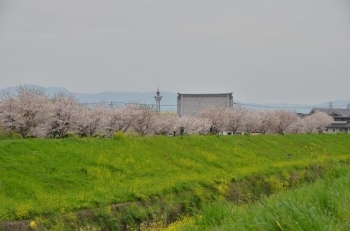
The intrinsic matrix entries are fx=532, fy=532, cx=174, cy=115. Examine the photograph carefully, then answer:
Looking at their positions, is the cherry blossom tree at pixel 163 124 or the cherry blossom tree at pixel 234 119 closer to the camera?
the cherry blossom tree at pixel 163 124

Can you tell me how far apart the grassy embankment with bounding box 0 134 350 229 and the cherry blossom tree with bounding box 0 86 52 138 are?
394 centimetres

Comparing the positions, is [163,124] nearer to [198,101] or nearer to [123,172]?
[198,101]

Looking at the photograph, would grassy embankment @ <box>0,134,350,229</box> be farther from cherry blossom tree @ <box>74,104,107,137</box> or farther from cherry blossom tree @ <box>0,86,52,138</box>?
cherry blossom tree @ <box>74,104,107,137</box>

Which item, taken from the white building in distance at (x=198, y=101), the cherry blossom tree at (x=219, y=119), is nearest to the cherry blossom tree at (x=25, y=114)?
the cherry blossom tree at (x=219, y=119)

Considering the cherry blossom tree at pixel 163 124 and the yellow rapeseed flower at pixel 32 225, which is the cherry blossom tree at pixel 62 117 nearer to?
the cherry blossom tree at pixel 163 124

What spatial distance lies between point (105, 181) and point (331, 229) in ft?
37.9

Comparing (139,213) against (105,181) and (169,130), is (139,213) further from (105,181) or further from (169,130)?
(169,130)

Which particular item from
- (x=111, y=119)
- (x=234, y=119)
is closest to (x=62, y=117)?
(x=111, y=119)

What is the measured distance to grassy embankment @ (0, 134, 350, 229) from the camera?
552 inches

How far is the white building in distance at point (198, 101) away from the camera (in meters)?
54.1

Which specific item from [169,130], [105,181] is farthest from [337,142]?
[105,181]

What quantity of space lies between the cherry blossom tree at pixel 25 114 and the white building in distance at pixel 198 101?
30913 millimetres

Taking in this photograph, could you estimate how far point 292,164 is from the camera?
24859 mm

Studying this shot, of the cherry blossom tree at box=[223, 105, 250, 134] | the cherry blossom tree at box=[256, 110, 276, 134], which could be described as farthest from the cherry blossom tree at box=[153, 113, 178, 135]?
the cherry blossom tree at box=[256, 110, 276, 134]
